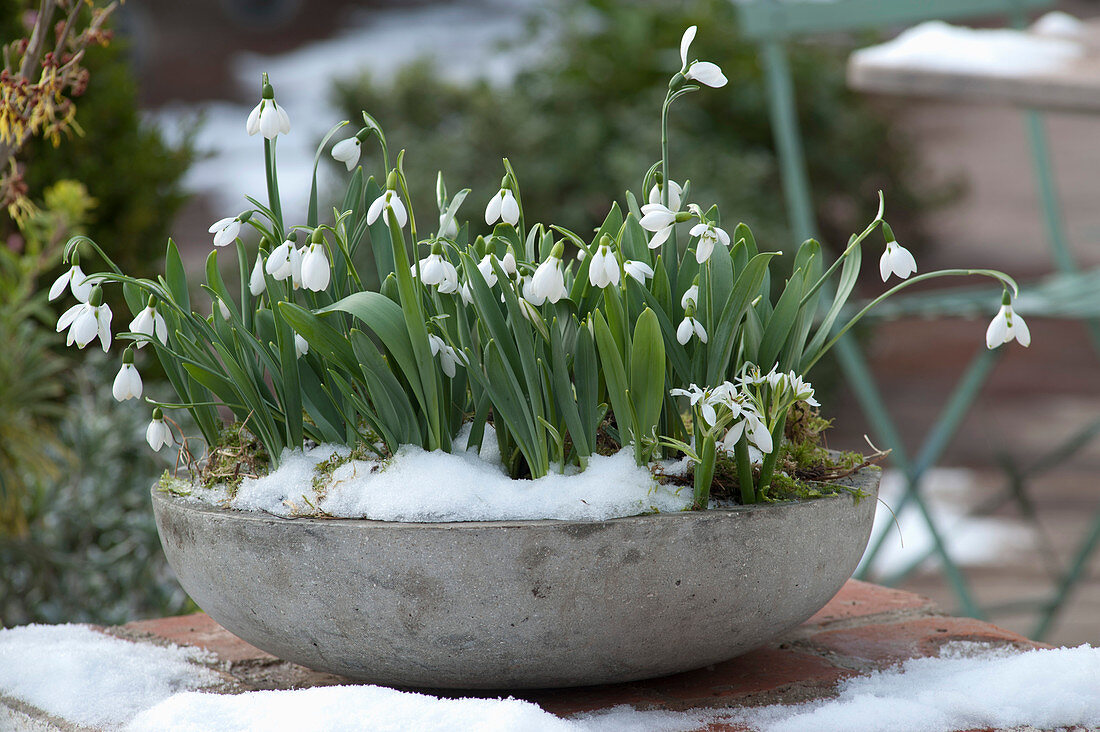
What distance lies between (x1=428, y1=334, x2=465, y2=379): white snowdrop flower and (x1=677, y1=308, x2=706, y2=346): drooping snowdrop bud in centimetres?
20

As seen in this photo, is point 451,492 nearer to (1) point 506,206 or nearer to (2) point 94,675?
(1) point 506,206

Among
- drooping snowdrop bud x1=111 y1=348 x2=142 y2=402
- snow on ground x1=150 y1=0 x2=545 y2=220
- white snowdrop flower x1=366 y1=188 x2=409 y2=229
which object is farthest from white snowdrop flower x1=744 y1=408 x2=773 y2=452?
snow on ground x1=150 y1=0 x2=545 y2=220

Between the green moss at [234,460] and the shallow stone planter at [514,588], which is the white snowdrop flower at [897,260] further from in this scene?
the green moss at [234,460]

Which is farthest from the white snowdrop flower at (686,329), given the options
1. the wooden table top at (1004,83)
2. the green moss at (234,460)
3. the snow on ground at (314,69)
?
the snow on ground at (314,69)

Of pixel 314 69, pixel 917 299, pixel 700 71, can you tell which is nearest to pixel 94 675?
pixel 700 71

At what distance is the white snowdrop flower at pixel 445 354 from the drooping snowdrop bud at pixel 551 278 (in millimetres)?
124

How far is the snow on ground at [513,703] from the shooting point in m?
0.88

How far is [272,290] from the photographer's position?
102 centimetres

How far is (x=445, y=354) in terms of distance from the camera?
39.4 inches

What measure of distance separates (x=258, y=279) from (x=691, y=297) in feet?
1.37

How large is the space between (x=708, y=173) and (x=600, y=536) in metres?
4.37

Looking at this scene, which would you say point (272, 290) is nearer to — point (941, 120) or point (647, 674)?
point (647, 674)

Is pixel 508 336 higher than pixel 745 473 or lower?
higher

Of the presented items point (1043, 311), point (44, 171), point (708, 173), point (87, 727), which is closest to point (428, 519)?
point (87, 727)
